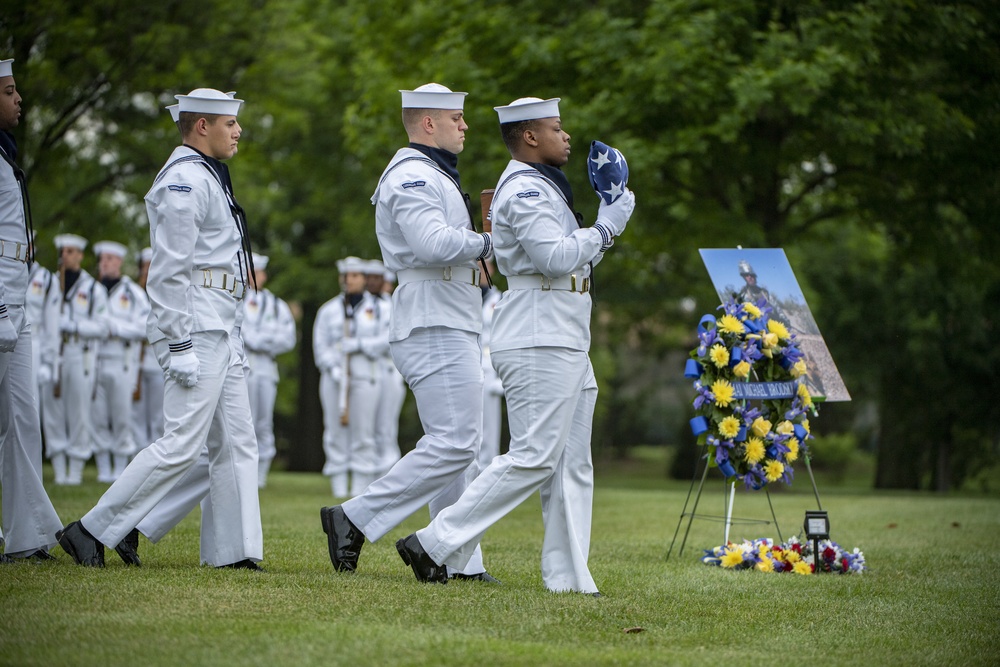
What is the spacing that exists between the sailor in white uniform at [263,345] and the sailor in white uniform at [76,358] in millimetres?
1793

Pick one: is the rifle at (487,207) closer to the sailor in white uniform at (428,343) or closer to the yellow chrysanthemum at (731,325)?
the sailor in white uniform at (428,343)

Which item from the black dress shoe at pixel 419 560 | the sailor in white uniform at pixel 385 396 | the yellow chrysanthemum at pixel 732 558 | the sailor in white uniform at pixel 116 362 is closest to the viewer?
the black dress shoe at pixel 419 560

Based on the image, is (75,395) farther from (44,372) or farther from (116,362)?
(116,362)

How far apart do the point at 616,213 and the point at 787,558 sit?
3252mm

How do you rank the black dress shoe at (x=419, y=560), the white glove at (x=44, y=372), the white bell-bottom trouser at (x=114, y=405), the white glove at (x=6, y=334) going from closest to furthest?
the black dress shoe at (x=419, y=560)
the white glove at (x=6, y=334)
the white glove at (x=44, y=372)
the white bell-bottom trouser at (x=114, y=405)

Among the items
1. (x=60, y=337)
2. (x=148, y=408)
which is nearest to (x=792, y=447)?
(x=60, y=337)

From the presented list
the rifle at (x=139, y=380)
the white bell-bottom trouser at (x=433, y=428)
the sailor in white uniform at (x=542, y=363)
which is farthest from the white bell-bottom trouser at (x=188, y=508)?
the rifle at (x=139, y=380)

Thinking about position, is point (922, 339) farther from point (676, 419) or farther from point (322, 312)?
point (676, 419)

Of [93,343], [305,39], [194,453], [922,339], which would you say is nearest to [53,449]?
[93,343]

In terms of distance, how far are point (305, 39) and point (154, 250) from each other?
19749 mm

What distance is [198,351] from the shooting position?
6527mm

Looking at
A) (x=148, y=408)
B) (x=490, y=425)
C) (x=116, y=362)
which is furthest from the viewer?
(x=490, y=425)

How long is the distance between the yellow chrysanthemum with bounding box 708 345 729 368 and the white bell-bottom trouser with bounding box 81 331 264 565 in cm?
337

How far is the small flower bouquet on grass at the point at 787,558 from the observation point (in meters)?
8.16
